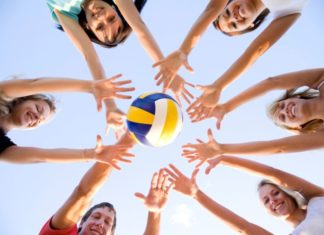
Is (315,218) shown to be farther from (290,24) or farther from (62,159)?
(62,159)

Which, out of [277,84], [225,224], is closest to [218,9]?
[277,84]

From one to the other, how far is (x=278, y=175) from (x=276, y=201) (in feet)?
1.93

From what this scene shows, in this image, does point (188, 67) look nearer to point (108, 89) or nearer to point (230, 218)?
point (108, 89)

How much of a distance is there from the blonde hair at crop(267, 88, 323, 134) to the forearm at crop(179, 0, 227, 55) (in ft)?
5.51

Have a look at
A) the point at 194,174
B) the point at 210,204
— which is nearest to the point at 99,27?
the point at 194,174

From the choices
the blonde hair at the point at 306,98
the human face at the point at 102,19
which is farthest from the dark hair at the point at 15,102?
the blonde hair at the point at 306,98

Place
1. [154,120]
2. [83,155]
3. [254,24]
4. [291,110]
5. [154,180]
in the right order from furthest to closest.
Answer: [254,24], [291,110], [154,180], [83,155], [154,120]

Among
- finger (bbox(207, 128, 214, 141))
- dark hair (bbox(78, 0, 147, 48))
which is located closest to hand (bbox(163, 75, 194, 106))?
finger (bbox(207, 128, 214, 141))

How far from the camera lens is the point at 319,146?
4.25 meters

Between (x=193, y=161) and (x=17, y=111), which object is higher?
(x=17, y=111)

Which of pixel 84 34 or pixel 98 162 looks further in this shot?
pixel 84 34

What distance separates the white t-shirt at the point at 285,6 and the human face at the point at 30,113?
3.49m

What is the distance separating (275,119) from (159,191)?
2139mm

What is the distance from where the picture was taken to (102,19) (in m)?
4.85
